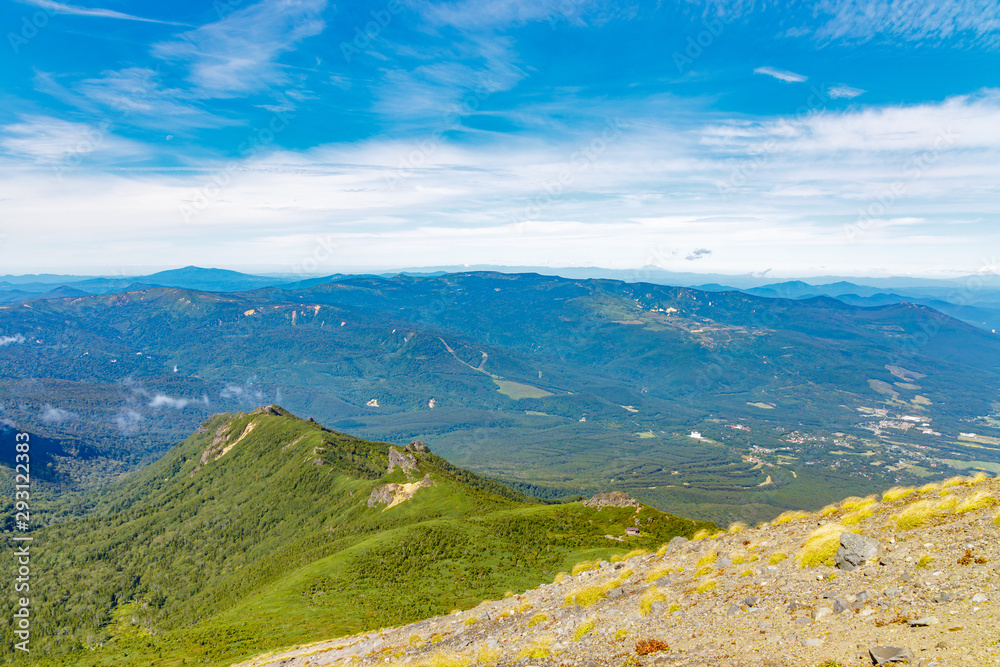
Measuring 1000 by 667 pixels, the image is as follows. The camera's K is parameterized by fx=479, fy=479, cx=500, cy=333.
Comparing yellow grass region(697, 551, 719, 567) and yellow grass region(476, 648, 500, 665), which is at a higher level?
yellow grass region(697, 551, 719, 567)

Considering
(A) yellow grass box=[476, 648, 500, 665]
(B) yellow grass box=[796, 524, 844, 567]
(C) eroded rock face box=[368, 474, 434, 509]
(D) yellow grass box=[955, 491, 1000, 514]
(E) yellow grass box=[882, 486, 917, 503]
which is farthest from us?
(C) eroded rock face box=[368, 474, 434, 509]

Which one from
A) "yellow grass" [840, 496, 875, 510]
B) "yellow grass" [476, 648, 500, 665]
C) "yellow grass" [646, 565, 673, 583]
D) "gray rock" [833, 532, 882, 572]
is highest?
"gray rock" [833, 532, 882, 572]

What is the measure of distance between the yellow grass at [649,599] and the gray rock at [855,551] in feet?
33.3

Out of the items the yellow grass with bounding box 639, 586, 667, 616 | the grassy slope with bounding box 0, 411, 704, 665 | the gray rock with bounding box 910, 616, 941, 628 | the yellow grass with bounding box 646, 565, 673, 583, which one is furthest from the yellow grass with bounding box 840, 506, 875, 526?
the grassy slope with bounding box 0, 411, 704, 665

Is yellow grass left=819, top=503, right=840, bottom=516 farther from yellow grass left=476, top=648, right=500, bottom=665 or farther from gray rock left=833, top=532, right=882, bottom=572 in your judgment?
yellow grass left=476, top=648, right=500, bottom=665

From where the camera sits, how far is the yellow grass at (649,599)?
29641 millimetres

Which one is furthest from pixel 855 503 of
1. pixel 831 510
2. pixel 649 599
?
pixel 649 599

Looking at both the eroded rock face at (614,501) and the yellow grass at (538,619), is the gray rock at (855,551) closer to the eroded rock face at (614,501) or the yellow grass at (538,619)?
the yellow grass at (538,619)

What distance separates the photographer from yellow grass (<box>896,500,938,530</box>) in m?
28.1

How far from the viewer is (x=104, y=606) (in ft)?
576

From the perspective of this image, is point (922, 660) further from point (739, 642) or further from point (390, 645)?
point (390, 645)

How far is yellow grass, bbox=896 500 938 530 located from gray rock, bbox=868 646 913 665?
47.9 ft

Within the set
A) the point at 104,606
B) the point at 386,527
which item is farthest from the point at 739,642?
the point at 104,606

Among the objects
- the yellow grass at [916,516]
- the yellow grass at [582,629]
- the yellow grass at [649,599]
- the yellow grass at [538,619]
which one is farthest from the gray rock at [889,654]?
the yellow grass at [538,619]
